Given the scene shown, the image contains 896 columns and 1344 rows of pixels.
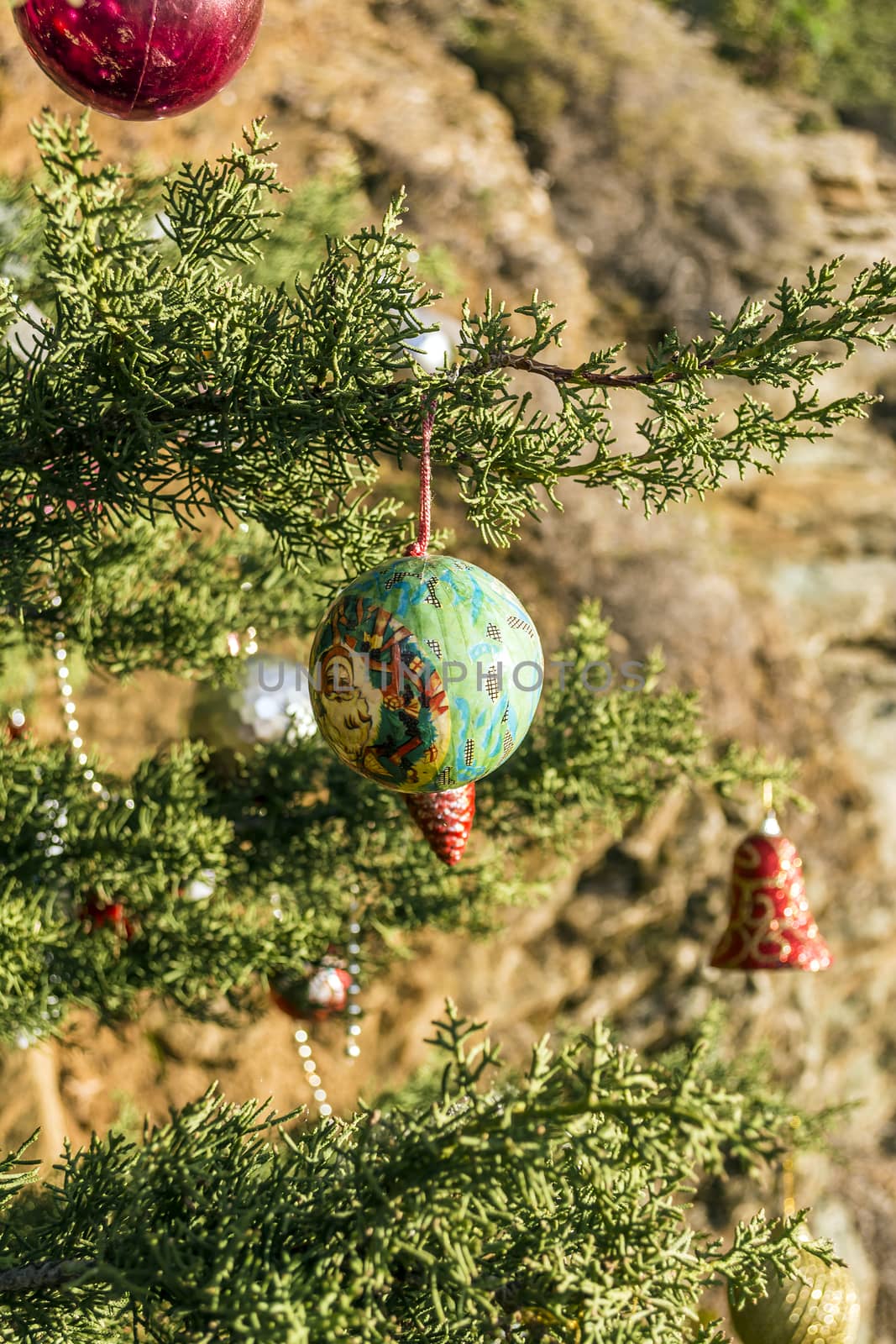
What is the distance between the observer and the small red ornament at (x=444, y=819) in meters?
1.11

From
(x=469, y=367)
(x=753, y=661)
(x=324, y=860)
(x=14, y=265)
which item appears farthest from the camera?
(x=753, y=661)

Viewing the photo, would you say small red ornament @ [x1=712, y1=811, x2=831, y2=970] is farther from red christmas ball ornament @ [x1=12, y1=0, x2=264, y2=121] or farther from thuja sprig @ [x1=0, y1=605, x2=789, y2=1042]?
red christmas ball ornament @ [x1=12, y1=0, x2=264, y2=121]

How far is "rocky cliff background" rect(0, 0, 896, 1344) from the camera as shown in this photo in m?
2.91

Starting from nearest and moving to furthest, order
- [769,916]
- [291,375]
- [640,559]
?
[291,375], [769,916], [640,559]

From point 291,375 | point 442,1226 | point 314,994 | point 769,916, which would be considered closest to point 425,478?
point 291,375

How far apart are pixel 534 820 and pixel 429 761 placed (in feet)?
2.09

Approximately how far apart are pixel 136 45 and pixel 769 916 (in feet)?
4.26

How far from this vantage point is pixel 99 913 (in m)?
1.43

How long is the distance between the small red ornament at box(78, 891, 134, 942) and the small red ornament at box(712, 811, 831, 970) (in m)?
0.84

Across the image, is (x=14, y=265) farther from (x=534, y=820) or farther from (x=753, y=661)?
(x=753, y=661)

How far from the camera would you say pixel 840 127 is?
4.28 meters

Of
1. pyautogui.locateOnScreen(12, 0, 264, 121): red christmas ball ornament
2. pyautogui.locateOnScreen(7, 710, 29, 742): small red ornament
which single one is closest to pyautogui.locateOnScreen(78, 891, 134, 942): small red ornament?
pyautogui.locateOnScreen(7, 710, 29, 742): small red ornament

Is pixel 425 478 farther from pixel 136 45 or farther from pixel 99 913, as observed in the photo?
pixel 99 913

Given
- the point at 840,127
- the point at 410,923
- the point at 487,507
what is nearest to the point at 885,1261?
the point at 410,923
